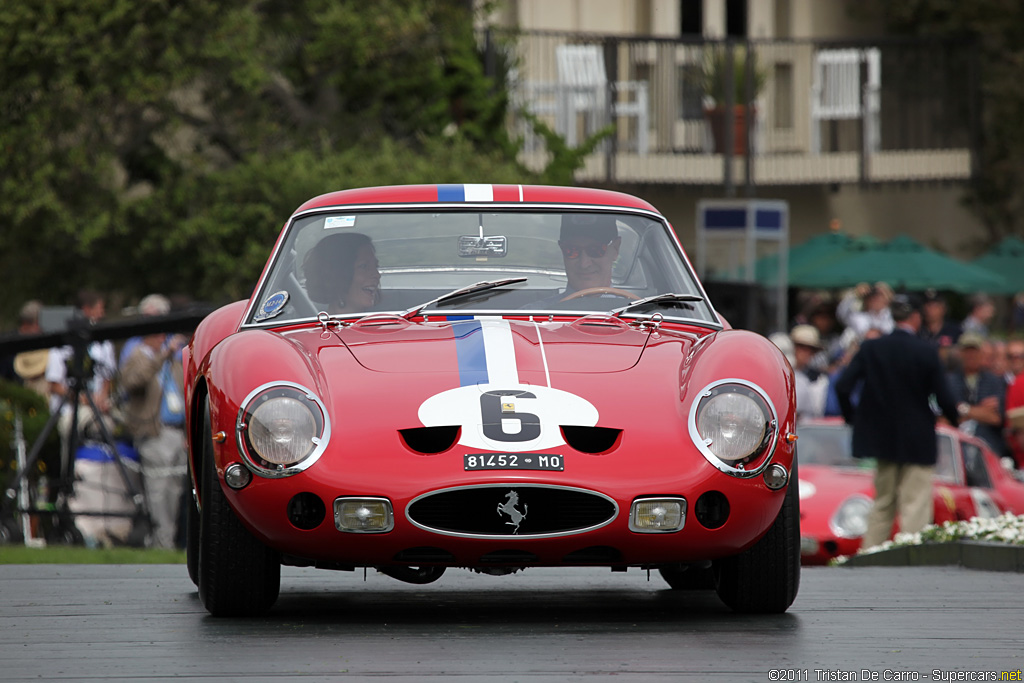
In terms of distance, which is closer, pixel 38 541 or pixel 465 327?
pixel 465 327

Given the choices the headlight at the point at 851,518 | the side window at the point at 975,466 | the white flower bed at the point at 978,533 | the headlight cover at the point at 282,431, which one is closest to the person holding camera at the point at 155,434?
the headlight at the point at 851,518

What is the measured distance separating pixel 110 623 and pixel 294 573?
2.16 metres

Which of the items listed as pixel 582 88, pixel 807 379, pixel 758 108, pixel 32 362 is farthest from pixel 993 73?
pixel 32 362

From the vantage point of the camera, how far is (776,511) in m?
5.44

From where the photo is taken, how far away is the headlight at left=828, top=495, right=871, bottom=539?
12290mm

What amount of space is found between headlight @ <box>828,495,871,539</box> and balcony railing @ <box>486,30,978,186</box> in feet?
44.4

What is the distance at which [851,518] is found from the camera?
41.0 ft

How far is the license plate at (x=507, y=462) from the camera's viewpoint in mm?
5074

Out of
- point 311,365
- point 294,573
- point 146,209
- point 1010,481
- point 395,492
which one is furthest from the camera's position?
point 146,209

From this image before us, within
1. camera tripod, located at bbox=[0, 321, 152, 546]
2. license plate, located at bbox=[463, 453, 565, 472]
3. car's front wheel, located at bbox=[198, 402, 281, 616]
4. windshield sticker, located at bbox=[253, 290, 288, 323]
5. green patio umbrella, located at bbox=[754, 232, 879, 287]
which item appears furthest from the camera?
green patio umbrella, located at bbox=[754, 232, 879, 287]

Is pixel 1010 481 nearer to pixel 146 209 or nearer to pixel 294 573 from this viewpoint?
pixel 294 573

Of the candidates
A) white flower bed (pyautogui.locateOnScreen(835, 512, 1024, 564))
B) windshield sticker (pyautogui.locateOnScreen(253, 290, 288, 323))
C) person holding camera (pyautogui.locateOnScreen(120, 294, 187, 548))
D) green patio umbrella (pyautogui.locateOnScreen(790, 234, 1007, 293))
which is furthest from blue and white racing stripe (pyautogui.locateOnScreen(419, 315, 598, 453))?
green patio umbrella (pyautogui.locateOnScreen(790, 234, 1007, 293))

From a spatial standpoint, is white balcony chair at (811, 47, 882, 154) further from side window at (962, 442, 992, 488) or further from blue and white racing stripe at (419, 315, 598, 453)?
blue and white racing stripe at (419, 315, 598, 453)

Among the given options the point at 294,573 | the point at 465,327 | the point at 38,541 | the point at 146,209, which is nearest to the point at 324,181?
the point at 146,209
